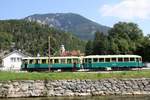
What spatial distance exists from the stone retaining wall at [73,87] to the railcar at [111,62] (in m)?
16.7

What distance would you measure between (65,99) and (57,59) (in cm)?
2237

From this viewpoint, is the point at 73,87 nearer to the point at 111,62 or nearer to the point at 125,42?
the point at 111,62

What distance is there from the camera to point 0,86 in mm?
38844

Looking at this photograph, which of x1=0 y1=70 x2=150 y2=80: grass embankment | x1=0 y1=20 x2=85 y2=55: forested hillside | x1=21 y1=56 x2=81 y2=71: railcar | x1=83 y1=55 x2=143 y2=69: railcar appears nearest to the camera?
x1=0 y1=70 x2=150 y2=80: grass embankment

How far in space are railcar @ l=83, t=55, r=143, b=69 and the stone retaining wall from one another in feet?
54.9

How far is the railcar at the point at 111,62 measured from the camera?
189ft

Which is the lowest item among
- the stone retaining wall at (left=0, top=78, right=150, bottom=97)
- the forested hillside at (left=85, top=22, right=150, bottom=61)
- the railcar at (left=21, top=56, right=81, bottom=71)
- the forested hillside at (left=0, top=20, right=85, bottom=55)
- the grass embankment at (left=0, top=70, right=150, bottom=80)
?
the stone retaining wall at (left=0, top=78, right=150, bottom=97)

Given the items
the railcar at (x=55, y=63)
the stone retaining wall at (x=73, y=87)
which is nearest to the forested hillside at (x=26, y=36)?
the railcar at (x=55, y=63)

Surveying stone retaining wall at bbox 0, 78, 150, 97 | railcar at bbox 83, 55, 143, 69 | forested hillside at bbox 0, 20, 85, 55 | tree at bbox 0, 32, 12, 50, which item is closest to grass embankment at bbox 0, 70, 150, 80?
stone retaining wall at bbox 0, 78, 150, 97

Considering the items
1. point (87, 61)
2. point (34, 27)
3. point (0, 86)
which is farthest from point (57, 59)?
point (34, 27)

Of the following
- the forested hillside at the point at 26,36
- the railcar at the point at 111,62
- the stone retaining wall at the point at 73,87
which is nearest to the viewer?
the stone retaining wall at the point at 73,87

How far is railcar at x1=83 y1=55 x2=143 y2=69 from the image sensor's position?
57.5 metres

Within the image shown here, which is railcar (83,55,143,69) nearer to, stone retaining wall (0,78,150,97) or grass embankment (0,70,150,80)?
grass embankment (0,70,150,80)

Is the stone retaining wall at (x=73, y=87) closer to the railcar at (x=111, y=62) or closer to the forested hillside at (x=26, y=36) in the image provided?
the railcar at (x=111, y=62)
